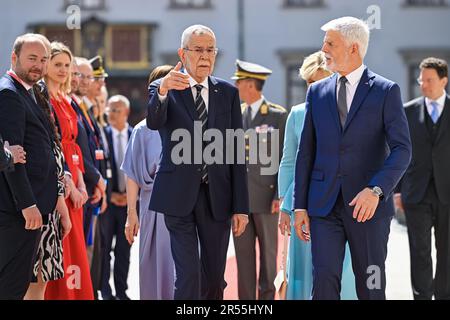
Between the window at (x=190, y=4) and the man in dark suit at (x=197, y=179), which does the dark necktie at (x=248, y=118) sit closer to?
the man in dark suit at (x=197, y=179)

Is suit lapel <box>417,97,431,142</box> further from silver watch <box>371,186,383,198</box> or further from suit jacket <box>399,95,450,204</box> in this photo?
silver watch <box>371,186,383,198</box>

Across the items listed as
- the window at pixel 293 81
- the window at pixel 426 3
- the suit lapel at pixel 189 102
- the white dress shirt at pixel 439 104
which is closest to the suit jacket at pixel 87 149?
the suit lapel at pixel 189 102

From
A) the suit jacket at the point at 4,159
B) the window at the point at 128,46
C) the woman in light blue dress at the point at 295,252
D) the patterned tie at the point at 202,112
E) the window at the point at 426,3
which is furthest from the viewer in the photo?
the window at the point at 128,46

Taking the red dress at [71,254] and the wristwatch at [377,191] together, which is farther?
the red dress at [71,254]

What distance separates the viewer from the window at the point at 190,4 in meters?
29.3

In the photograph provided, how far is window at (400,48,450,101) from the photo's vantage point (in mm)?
29391

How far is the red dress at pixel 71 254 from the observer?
260 inches

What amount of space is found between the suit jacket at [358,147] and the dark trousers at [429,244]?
2.69 m

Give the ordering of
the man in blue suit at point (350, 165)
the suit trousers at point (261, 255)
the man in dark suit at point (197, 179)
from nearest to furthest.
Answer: the man in blue suit at point (350, 165) < the man in dark suit at point (197, 179) < the suit trousers at point (261, 255)

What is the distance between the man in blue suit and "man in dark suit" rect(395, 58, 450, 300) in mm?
2653

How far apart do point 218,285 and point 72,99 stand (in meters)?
2.54

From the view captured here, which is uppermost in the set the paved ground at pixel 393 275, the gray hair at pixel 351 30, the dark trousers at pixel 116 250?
the gray hair at pixel 351 30

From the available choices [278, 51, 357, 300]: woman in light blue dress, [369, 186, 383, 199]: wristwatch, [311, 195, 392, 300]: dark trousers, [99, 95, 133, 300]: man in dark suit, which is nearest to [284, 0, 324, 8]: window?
[99, 95, 133, 300]: man in dark suit

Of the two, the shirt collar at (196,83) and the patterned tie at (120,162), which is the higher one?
the shirt collar at (196,83)
